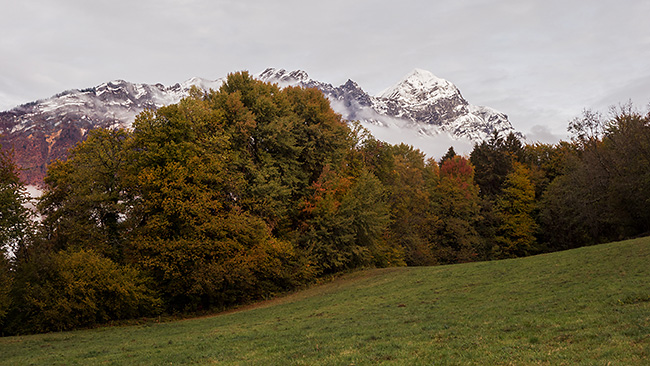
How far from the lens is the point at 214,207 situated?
1281 inches

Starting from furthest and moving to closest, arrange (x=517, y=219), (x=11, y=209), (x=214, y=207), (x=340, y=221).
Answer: (x=517, y=219)
(x=340, y=221)
(x=214, y=207)
(x=11, y=209)

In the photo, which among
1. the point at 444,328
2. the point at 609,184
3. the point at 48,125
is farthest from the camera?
the point at 48,125

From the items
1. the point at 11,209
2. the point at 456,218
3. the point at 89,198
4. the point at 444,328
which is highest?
the point at 89,198

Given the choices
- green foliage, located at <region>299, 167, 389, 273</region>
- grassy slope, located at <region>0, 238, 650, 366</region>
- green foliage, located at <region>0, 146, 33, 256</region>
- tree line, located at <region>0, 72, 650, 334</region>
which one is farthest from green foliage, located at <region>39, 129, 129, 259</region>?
green foliage, located at <region>299, 167, 389, 273</region>

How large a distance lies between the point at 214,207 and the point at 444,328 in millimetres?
22481

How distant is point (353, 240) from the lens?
40.8 meters

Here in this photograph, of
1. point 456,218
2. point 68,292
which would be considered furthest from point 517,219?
point 68,292

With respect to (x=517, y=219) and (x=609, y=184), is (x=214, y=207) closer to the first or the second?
(x=609, y=184)

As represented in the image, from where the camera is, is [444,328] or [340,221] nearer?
[444,328]

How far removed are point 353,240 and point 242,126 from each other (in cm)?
1540

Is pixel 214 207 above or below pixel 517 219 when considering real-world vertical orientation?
above

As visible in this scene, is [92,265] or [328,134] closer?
[92,265]

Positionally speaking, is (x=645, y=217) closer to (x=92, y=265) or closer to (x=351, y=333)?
(x=351, y=333)

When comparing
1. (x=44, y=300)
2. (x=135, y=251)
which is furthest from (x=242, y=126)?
(x=44, y=300)
